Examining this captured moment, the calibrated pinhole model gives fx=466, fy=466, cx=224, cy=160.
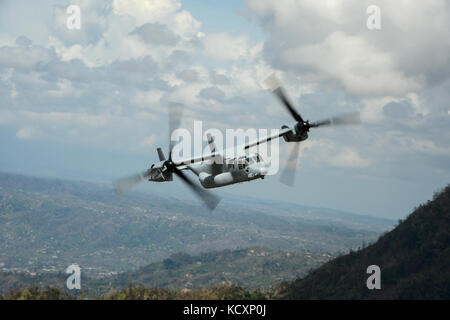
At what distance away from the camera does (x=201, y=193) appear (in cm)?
6022

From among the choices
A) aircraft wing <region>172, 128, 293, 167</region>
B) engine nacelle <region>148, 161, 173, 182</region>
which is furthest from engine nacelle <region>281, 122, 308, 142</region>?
engine nacelle <region>148, 161, 173, 182</region>

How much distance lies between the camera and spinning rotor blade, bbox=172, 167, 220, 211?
58781 mm

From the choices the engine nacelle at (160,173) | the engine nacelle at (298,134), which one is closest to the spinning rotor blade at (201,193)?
the engine nacelle at (160,173)

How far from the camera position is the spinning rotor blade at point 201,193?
5878cm

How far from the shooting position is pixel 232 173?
198 ft

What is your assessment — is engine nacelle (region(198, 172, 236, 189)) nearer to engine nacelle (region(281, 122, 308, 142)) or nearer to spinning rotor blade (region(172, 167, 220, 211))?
spinning rotor blade (region(172, 167, 220, 211))

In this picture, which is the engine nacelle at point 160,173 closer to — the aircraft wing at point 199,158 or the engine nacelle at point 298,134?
the aircraft wing at point 199,158

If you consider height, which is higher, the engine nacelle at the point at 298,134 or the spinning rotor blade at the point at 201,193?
the engine nacelle at the point at 298,134

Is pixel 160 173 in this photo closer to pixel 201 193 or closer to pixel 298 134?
pixel 201 193
